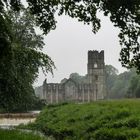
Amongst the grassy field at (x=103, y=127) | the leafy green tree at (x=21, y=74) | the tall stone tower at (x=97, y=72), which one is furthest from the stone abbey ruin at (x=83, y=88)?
the leafy green tree at (x=21, y=74)

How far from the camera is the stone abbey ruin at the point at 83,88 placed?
76.7 meters

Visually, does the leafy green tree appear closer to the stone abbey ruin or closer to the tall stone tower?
the stone abbey ruin

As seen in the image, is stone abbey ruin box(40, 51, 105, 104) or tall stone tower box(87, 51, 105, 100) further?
tall stone tower box(87, 51, 105, 100)

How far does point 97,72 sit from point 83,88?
4.15m

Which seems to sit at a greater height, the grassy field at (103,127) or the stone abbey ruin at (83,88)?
the stone abbey ruin at (83,88)

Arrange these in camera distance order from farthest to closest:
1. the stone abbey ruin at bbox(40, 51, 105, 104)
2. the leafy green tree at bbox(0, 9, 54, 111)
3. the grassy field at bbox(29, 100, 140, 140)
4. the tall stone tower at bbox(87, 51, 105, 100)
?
1. the tall stone tower at bbox(87, 51, 105, 100)
2. the stone abbey ruin at bbox(40, 51, 105, 104)
3. the leafy green tree at bbox(0, 9, 54, 111)
4. the grassy field at bbox(29, 100, 140, 140)

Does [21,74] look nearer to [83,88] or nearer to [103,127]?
[103,127]

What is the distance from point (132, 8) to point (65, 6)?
1.18 metres

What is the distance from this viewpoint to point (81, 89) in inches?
3017

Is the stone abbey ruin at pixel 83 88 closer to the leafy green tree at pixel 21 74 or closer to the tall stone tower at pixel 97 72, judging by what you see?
the tall stone tower at pixel 97 72

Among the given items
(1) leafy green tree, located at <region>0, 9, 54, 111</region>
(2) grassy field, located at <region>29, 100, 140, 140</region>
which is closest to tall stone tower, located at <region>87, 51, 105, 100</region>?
(2) grassy field, located at <region>29, 100, 140, 140</region>

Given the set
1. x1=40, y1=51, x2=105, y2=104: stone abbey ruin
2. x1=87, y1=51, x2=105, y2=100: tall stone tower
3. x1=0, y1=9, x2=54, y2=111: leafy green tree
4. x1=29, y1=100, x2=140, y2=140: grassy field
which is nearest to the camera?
x1=29, y1=100, x2=140, y2=140: grassy field

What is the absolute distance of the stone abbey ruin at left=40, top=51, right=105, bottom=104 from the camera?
252 feet

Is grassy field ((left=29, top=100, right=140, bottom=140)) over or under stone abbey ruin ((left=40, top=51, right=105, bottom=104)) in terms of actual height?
under
